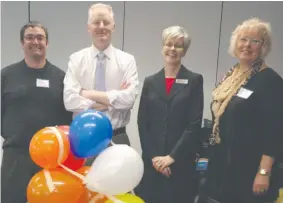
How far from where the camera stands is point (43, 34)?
2.19 metres

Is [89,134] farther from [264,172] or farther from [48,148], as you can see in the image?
[264,172]

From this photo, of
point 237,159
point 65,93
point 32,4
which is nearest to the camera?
point 237,159

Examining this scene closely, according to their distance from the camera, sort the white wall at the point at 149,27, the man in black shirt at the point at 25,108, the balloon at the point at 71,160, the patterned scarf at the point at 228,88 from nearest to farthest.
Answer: the balloon at the point at 71,160, the patterned scarf at the point at 228,88, the man in black shirt at the point at 25,108, the white wall at the point at 149,27

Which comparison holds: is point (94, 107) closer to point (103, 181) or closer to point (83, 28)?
point (103, 181)

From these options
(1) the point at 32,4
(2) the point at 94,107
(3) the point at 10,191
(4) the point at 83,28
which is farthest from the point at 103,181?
(1) the point at 32,4

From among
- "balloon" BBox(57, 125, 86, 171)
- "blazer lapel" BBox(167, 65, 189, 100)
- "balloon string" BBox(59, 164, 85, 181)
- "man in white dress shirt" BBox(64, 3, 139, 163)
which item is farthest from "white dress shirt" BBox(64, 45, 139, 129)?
"balloon string" BBox(59, 164, 85, 181)

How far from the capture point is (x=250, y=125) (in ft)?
5.99

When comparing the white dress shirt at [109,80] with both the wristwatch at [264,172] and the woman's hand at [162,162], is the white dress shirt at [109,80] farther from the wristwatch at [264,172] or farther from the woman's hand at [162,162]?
the wristwatch at [264,172]

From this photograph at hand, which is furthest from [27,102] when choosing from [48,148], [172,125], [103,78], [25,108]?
[172,125]

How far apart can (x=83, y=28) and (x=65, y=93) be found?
1.60 meters

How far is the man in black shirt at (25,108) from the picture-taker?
2133 millimetres

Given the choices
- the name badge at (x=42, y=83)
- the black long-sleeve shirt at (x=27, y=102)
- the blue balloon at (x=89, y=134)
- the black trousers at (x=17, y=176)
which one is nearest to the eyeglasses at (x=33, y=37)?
the black long-sleeve shirt at (x=27, y=102)

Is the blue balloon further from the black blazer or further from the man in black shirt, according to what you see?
the man in black shirt

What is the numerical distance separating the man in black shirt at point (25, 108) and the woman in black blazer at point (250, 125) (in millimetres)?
1179
